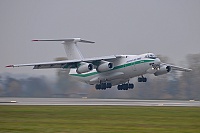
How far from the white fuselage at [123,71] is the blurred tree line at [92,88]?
592 centimetres

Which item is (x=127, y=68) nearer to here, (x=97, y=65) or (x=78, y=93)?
(x=97, y=65)

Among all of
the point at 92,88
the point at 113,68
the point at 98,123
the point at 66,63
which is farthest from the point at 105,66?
the point at 98,123

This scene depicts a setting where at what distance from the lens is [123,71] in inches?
1857

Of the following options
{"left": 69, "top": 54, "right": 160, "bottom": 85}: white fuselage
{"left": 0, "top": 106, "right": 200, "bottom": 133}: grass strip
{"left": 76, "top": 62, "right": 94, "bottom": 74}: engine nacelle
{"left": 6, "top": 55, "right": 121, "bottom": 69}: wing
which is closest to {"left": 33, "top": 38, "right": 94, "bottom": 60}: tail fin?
{"left": 69, "top": 54, "right": 160, "bottom": 85}: white fuselage

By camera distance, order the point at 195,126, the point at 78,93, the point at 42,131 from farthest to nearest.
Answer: the point at 78,93, the point at 195,126, the point at 42,131

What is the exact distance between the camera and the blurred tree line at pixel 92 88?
55.4m

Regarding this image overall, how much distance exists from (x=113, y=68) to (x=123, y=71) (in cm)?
137

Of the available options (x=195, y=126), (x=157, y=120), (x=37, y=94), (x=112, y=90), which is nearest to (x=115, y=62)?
(x=112, y=90)

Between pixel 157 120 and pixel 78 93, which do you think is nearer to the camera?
pixel 157 120

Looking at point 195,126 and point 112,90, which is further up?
point 112,90

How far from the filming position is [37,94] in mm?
55594

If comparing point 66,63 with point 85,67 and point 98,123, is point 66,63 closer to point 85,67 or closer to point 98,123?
point 85,67

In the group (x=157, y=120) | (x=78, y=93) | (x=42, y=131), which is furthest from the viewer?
(x=78, y=93)

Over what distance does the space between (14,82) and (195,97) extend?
64.2ft
